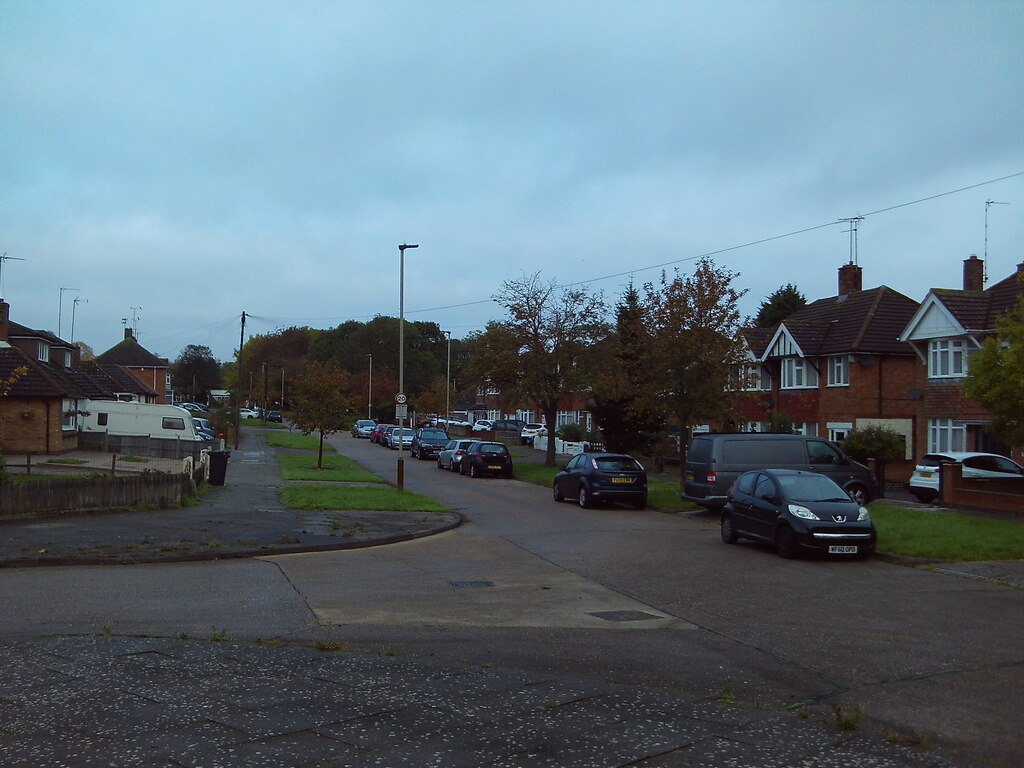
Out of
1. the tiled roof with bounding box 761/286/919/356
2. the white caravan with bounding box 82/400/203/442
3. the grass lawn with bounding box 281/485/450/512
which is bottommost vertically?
the grass lawn with bounding box 281/485/450/512

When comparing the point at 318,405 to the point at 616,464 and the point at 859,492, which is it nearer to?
the point at 616,464

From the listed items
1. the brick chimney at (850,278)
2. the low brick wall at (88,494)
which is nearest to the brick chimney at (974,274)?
the brick chimney at (850,278)

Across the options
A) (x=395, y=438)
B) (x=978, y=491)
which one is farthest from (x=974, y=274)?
(x=395, y=438)

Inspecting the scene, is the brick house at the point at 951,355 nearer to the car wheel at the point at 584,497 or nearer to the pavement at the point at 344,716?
the car wheel at the point at 584,497

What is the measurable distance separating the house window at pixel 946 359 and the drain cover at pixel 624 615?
2471 cm

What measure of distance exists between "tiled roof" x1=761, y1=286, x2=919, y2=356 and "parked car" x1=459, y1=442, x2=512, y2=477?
520 inches

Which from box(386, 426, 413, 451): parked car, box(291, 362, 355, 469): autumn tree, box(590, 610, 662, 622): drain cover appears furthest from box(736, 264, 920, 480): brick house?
box(590, 610, 662, 622): drain cover

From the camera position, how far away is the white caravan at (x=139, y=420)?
45688 mm

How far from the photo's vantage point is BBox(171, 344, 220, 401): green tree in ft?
384

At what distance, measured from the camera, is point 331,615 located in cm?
982

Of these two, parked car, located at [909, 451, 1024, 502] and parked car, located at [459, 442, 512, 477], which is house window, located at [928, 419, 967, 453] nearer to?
parked car, located at [909, 451, 1024, 502]

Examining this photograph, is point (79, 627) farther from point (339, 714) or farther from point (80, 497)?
point (80, 497)

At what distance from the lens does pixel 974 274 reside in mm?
39500

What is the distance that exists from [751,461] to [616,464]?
463cm
